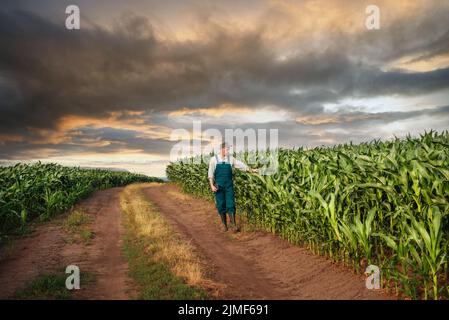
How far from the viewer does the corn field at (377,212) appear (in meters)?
5.47

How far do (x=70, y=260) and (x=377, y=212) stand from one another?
6.96 m

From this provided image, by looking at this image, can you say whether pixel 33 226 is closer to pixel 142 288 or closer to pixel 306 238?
pixel 142 288

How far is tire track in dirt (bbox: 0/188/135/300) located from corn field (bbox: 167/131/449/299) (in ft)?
13.3

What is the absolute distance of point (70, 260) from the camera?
8656 millimetres

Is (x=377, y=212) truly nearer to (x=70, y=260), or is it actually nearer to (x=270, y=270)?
(x=270, y=270)

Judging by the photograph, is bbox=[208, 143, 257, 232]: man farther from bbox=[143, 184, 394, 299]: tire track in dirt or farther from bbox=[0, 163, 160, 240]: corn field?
bbox=[0, 163, 160, 240]: corn field

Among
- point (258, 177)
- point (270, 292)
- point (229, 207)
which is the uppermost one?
point (258, 177)

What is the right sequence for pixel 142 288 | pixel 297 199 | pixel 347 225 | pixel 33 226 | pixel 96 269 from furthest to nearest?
pixel 33 226
pixel 297 199
pixel 96 269
pixel 347 225
pixel 142 288

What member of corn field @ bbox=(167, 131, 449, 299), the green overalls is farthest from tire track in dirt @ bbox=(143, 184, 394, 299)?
the green overalls

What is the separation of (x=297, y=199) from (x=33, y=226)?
9.56m

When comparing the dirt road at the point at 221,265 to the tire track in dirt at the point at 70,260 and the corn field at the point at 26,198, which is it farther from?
the corn field at the point at 26,198

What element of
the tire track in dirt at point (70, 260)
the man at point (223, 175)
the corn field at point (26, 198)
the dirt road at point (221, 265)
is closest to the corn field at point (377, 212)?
the dirt road at point (221, 265)
